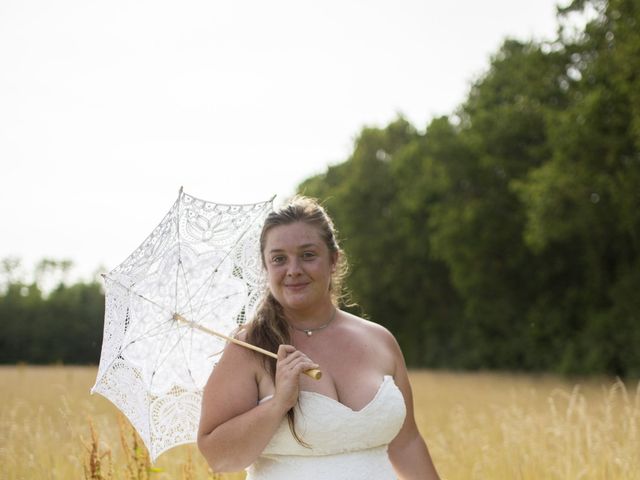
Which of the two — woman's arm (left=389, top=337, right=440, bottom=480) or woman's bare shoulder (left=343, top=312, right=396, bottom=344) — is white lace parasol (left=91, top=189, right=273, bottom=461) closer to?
woman's bare shoulder (left=343, top=312, right=396, bottom=344)

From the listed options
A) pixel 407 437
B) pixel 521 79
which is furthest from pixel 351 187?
pixel 407 437

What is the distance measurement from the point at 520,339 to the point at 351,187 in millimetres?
10846

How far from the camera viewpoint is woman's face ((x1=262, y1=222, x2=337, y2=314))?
3141 mm

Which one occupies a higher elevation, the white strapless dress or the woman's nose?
the woman's nose

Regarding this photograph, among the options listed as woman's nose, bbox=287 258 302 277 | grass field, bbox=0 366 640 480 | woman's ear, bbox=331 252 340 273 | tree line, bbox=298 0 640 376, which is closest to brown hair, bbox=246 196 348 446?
woman's ear, bbox=331 252 340 273

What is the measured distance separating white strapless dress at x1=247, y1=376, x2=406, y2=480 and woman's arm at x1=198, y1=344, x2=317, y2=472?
162 millimetres

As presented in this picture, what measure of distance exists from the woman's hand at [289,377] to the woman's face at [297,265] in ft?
1.27

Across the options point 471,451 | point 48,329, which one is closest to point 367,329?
point 471,451

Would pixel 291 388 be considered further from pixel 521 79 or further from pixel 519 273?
pixel 519 273

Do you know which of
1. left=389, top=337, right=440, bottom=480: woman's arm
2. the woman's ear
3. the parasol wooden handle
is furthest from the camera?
left=389, top=337, right=440, bottom=480: woman's arm

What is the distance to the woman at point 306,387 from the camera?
2.85m

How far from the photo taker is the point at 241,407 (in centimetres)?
290

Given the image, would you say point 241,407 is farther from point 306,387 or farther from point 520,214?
point 520,214

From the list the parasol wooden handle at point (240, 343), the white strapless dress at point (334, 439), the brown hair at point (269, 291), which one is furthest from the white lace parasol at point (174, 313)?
the white strapless dress at point (334, 439)
